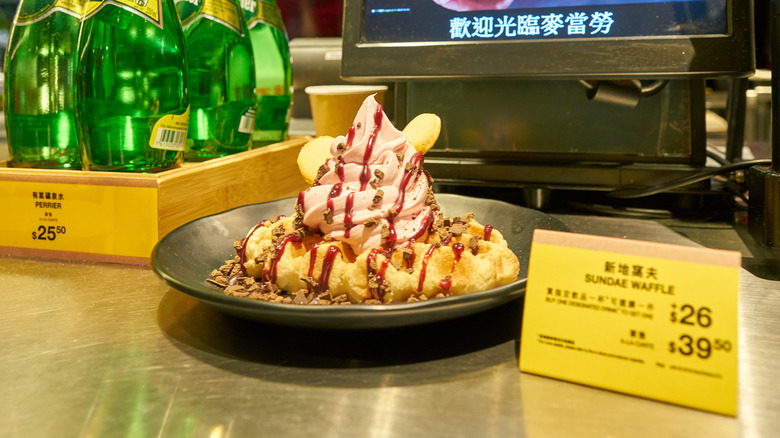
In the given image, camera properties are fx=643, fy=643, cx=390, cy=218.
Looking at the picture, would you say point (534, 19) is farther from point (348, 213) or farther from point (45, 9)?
point (45, 9)

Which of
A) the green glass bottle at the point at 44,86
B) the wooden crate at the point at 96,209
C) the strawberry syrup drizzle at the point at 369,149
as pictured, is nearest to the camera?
the strawberry syrup drizzle at the point at 369,149

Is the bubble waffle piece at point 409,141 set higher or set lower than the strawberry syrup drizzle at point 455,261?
higher

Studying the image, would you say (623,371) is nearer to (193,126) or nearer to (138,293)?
(138,293)

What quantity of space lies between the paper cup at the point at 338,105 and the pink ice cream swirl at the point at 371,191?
59cm

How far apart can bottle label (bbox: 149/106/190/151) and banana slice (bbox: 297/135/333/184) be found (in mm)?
271

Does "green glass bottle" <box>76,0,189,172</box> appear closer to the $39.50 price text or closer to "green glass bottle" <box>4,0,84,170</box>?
"green glass bottle" <box>4,0,84,170</box>

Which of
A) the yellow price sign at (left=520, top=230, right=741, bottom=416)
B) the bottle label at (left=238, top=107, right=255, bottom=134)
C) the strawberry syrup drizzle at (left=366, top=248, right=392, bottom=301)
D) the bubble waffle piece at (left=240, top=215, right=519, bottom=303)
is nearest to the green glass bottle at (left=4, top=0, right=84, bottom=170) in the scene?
the bottle label at (left=238, top=107, right=255, bottom=134)

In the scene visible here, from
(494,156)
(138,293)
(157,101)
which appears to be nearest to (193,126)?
(157,101)

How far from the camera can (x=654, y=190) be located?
3.54 feet

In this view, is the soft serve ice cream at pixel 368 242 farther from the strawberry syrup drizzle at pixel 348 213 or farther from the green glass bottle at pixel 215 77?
the green glass bottle at pixel 215 77

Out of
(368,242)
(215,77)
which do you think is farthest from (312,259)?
(215,77)

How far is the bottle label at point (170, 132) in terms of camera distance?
3.28 feet

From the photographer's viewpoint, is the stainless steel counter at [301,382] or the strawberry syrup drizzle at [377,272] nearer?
the stainless steel counter at [301,382]

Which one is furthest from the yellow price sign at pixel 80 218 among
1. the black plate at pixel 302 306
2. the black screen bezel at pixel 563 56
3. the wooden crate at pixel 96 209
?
the black screen bezel at pixel 563 56
